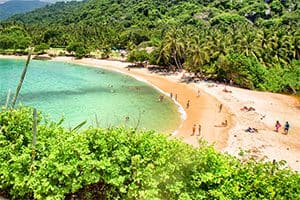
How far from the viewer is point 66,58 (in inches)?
3329

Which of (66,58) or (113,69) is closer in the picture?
(113,69)

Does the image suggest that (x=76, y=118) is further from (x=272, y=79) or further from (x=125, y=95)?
(x=272, y=79)

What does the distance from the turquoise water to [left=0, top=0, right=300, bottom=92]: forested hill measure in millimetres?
10024

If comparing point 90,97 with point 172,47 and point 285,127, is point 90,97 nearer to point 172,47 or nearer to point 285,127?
point 172,47

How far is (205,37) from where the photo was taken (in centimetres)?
6681

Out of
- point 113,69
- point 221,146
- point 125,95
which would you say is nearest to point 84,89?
point 125,95

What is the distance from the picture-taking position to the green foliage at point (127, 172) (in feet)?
37.4

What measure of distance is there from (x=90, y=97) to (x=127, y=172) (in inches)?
1556

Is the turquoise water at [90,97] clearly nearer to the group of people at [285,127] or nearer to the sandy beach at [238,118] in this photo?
the sandy beach at [238,118]

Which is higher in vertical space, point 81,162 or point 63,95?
point 81,162

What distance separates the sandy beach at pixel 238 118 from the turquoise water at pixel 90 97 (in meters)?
2.65

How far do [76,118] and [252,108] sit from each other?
64.6 ft

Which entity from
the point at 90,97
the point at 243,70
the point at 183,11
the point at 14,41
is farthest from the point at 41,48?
the point at 183,11

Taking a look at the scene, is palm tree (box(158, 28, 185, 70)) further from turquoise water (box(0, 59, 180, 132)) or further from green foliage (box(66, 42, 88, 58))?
green foliage (box(66, 42, 88, 58))
